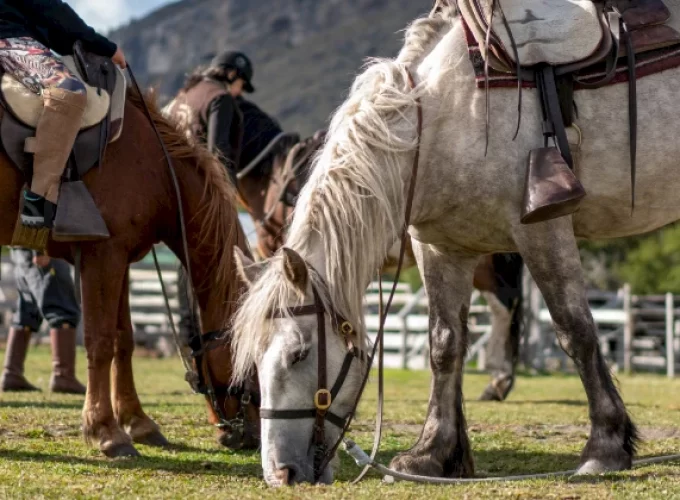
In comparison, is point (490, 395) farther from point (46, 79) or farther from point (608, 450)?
point (46, 79)

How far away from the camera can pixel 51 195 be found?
19.2 ft

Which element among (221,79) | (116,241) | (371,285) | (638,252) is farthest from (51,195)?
(638,252)

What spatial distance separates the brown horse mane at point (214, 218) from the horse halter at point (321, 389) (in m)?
1.44

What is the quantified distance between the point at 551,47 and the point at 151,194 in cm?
245

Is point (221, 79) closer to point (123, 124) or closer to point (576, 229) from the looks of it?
point (123, 124)

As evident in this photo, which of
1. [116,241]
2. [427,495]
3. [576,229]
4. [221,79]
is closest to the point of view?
[427,495]

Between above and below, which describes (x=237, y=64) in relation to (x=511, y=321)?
above

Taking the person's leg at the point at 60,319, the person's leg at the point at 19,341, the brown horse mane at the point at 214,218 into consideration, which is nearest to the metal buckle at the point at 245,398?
the brown horse mane at the point at 214,218

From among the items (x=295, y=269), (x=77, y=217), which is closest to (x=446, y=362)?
(x=295, y=269)

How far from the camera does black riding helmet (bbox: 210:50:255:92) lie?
34.3ft

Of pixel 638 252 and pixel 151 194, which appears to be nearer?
pixel 151 194

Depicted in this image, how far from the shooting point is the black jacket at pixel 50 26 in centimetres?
616

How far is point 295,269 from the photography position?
4754mm

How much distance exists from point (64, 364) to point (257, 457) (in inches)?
184
